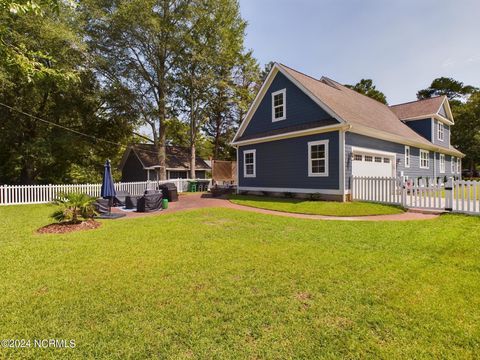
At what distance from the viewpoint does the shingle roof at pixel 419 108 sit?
19.7m

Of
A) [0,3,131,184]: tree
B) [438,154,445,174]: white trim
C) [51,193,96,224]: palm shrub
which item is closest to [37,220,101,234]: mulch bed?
[51,193,96,224]: palm shrub

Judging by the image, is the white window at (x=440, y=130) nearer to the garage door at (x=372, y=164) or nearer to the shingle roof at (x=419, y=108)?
the shingle roof at (x=419, y=108)

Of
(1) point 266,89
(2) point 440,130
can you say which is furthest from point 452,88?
(1) point 266,89

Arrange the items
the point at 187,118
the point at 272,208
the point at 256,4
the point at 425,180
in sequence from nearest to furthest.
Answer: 1. the point at 272,208
2. the point at 256,4
3. the point at 425,180
4. the point at 187,118

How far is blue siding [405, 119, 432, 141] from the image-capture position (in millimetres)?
19328

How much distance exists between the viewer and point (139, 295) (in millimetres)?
3260

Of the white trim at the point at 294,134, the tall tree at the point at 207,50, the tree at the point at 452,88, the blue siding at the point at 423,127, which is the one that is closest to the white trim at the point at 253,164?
the white trim at the point at 294,134

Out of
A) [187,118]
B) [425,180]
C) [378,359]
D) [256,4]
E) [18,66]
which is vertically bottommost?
[378,359]

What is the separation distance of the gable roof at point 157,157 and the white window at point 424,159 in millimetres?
20428

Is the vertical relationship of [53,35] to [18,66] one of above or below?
above

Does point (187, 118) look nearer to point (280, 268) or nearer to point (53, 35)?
point (53, 35)

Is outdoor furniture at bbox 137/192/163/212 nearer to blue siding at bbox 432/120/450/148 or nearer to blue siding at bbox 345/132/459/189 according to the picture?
blue siding at bbox 345/132/459/189

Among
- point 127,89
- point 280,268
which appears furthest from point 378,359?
point 127,89

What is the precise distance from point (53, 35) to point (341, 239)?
21.6m
